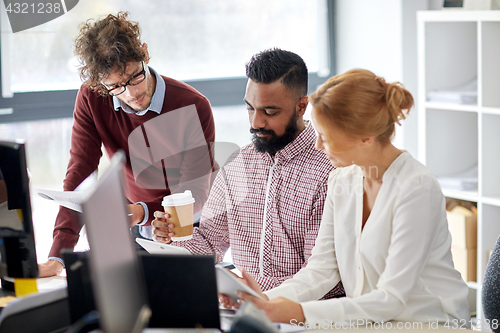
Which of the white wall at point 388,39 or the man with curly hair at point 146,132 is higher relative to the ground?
the white wall at point 388,39

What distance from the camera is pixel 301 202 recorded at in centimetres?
164

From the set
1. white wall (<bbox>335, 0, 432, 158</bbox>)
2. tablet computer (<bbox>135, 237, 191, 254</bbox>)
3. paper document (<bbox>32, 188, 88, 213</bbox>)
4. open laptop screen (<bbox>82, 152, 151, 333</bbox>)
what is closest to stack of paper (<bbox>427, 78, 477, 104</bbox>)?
white wall (<bbox>335, 0, 432, 158</bbox>)

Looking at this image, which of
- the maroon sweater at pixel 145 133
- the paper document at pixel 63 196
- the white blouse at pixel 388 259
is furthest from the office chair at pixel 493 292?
the paper document at pixel 63 196

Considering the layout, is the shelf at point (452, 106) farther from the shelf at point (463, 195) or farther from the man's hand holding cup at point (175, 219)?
the man's hand holding cup at point (175, 219)

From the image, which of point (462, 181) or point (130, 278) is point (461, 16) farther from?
point (130, 278)

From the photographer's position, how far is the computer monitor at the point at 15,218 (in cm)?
120

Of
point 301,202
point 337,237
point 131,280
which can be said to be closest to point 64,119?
point 301,202

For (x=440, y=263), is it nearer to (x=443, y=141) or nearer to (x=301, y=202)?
(x=301, y=202)

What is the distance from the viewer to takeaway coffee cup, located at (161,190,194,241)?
1.56m

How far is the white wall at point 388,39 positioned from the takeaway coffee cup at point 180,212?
1.80 meters

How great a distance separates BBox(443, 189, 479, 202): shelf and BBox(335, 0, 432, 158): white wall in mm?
578

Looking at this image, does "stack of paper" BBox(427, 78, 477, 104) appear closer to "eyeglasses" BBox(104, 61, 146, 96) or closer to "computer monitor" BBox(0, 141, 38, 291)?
"eyeglasses" BBox(104, 61, 146, 96)

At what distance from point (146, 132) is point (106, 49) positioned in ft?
1.37

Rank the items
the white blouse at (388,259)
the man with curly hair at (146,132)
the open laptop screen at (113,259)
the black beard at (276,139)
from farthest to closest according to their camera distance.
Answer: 1. the man with curly hair at (146,132)
2. the black beard at (276,139)
3. the white blouse at (388,259)
4. the open laptop screen at (113,259)
